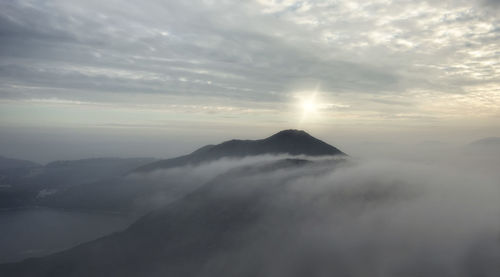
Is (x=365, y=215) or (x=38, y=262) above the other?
(x=365, y=215)

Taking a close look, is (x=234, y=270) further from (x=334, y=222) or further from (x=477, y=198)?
(x=477, y=198)

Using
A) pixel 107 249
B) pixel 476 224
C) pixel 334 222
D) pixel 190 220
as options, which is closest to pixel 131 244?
pixel 107 249

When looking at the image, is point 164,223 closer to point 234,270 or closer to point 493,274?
point 234,270

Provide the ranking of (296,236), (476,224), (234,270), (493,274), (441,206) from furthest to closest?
(441,206)
(296,236)
(476,224)
(234,270)
(493,274)

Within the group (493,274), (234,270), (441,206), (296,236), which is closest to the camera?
(493,274)

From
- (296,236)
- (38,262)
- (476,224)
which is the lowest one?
(38,262)

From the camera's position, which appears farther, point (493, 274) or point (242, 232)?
point (242, 232)

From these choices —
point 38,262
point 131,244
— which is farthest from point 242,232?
point 38,262

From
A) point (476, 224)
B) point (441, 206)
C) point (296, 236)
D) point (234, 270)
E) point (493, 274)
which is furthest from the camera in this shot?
point (441, 206)

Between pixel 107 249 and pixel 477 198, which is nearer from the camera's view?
pixel 107 249
